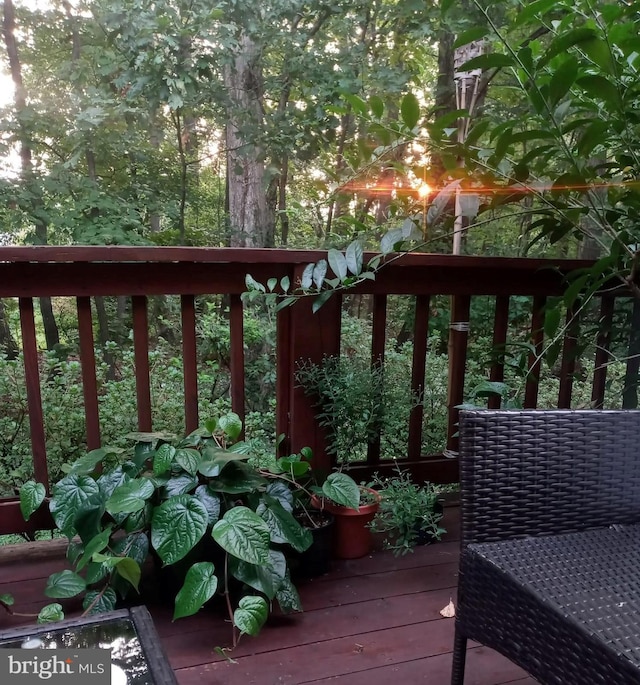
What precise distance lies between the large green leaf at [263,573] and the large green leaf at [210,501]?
126 mm

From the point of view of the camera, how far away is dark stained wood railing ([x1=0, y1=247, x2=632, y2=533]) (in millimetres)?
1598

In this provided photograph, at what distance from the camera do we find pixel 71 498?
148 centimetres

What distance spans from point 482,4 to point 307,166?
378 cm

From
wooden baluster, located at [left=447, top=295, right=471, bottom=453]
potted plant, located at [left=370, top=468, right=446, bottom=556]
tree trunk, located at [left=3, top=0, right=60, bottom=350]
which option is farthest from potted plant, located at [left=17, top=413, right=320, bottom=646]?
tree trunk, located at [left=3, top=0, right=60, bottom=350]

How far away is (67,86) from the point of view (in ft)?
15.3

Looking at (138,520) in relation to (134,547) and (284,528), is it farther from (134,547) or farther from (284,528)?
(284,528)

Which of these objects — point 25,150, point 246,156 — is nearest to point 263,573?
point 246,156

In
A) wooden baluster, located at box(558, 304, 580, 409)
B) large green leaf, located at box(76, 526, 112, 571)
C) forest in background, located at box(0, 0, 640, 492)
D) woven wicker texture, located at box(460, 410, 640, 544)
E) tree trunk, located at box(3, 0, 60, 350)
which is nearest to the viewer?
woven wicker texture, located at box(460, 410, 640, 544)

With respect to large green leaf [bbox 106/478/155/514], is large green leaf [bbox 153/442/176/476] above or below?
above

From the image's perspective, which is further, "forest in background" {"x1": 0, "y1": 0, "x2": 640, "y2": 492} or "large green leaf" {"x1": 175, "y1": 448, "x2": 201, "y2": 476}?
"forest in background" {"x1": 0, "y1": 0, "x2": 640, "y2": 492}

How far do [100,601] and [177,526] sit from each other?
0.30 meters

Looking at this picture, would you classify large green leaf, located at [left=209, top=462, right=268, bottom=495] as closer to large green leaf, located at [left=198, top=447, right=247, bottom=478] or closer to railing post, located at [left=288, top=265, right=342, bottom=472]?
large green leaf, located at [left=198, top=447, right=247, bottom=478]

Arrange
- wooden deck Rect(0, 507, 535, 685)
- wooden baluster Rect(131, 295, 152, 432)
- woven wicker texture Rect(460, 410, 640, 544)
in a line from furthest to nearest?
wooden baluster Rect(131, 295, 152, 432) < wooden deck Rect(0, 507, 535, 685) < woven wicker texture Rect(460, 410, 640, 544)

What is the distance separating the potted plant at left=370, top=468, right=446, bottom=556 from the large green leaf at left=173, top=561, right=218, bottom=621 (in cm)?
66
